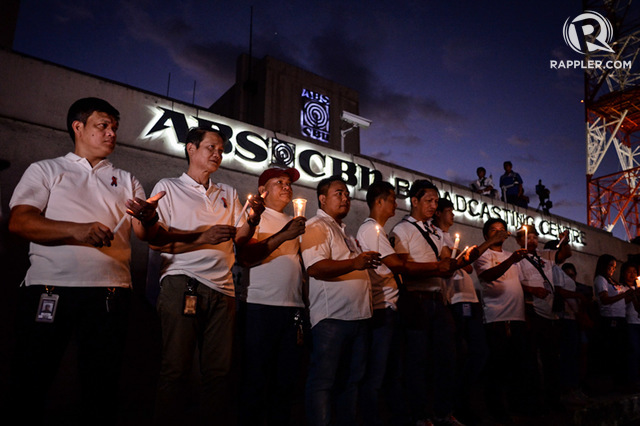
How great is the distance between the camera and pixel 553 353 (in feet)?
15.6

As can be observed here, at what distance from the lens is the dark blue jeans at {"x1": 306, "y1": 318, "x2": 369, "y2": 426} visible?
2824mm

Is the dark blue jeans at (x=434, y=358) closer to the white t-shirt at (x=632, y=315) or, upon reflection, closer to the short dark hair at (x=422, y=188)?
the short dark hair at (x=422, y=188)

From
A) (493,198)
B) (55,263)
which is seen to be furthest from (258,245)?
(493,198)

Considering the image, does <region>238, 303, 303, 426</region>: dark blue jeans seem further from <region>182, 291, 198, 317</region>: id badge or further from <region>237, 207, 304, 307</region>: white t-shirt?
<region>182, 291, 198, 317</region>: id badge

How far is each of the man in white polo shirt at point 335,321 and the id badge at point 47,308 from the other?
1.56m

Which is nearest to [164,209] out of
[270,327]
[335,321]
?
[270,327]

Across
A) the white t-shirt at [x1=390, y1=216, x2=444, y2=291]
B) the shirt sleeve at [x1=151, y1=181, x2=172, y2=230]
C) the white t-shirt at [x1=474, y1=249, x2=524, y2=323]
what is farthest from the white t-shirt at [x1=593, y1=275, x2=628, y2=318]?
the shirt sleeve at [x1=151, y1=181, x2=172, y2=230]

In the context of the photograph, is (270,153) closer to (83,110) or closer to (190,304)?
(83,110)

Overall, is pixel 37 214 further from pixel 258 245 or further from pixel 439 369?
→ pixel 439 369

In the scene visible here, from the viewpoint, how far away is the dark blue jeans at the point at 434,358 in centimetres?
357

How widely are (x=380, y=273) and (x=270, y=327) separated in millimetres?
1095

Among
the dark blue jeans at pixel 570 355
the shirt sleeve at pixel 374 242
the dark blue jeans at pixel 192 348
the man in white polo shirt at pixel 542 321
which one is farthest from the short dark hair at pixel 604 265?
the dark blue jeans at pixel 192 348

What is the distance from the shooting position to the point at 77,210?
228 cm

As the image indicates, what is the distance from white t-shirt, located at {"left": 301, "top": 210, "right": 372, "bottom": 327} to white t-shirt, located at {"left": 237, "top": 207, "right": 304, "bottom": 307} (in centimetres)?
9
